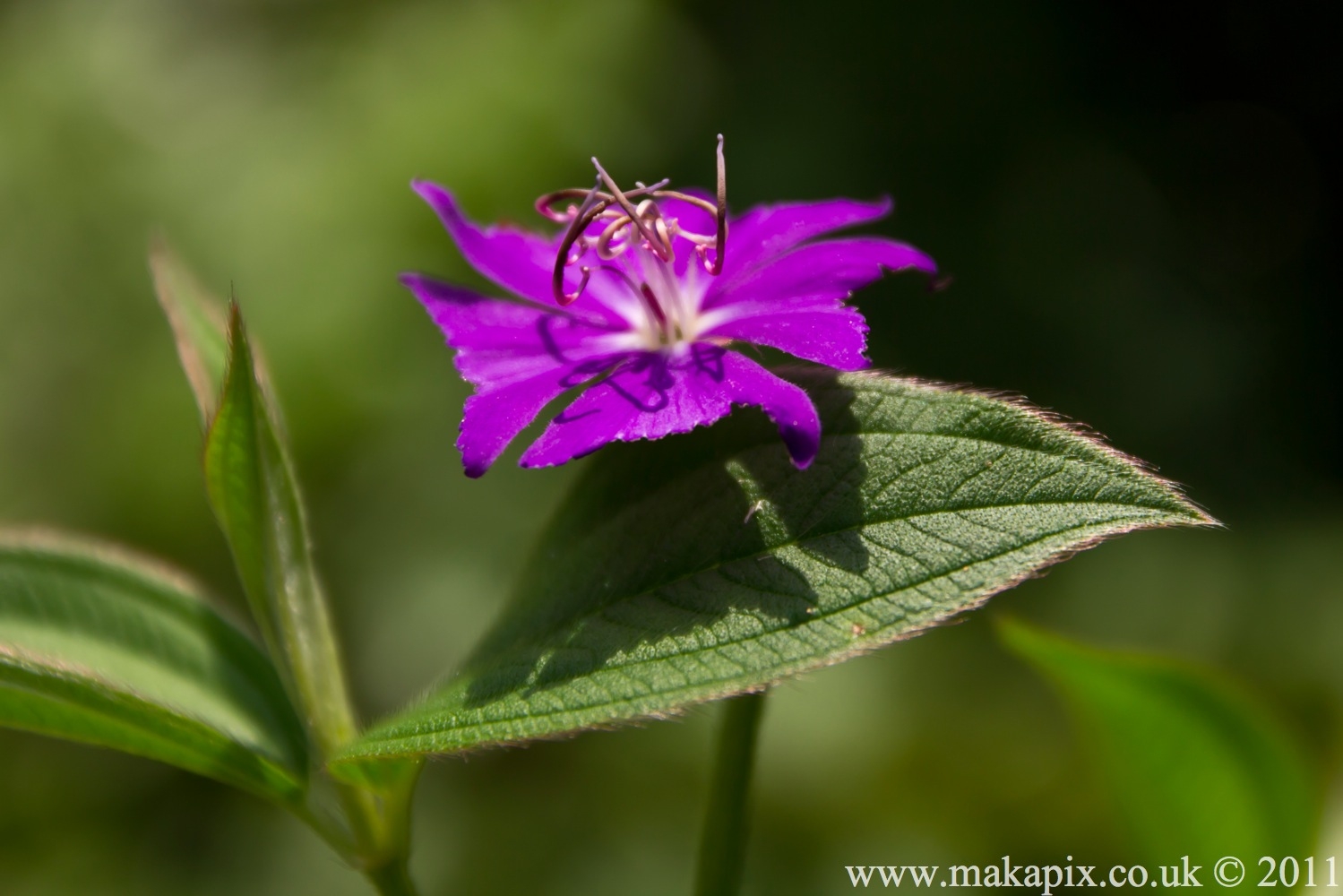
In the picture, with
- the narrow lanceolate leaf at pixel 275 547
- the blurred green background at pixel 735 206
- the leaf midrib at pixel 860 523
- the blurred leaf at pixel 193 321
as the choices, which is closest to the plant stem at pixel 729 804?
the leaf midrib at pixel 860 523

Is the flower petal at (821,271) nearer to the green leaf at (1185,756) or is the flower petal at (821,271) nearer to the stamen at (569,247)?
the stamen at (569,247)

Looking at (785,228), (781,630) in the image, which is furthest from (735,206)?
(781,630)

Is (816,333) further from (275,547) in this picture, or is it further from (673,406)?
(275,547)

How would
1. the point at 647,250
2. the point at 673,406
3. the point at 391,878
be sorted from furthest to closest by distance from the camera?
the point at 647,250 < the point at 391,878 < the point at 673,406

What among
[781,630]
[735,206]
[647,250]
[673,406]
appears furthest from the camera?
[735,206]

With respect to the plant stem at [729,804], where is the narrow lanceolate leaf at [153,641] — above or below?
above

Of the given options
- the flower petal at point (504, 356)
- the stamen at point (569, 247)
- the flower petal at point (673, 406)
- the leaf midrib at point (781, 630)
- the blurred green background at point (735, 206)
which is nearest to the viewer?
the leaf midrib at point (781, 630)
